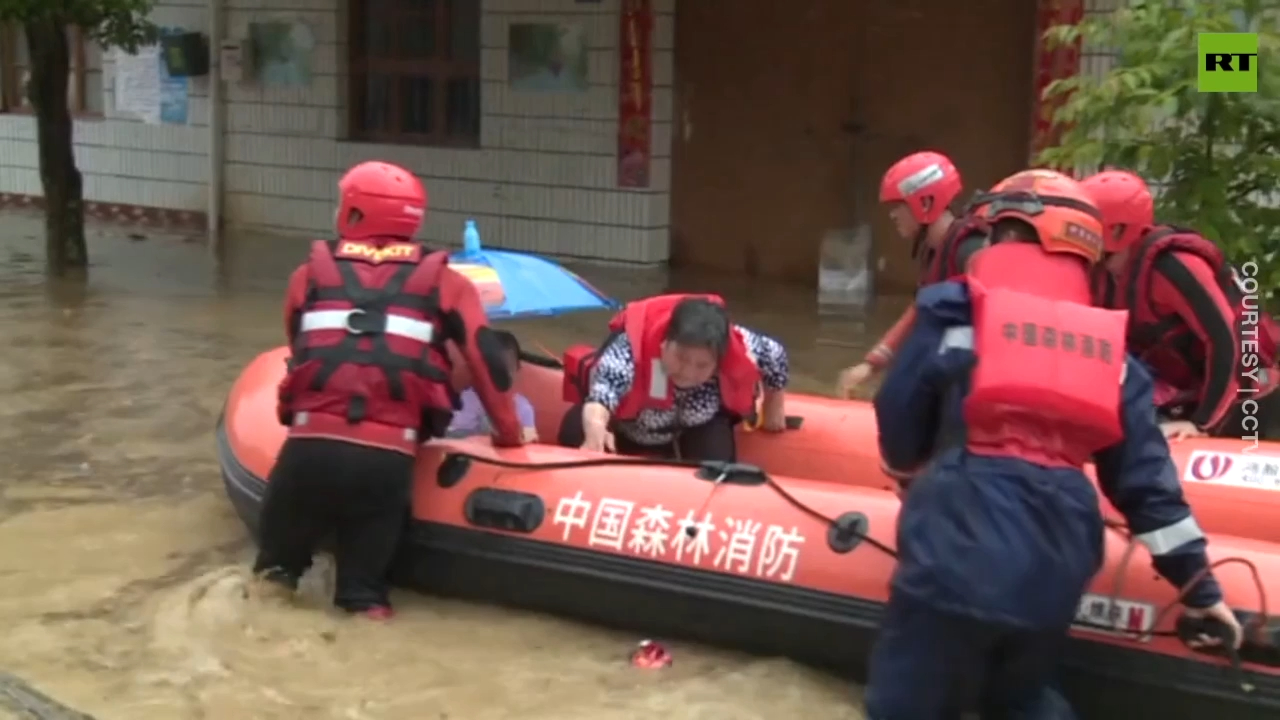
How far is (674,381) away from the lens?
16.7 feet

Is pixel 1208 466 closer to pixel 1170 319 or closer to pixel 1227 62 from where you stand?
pixel 1170 319

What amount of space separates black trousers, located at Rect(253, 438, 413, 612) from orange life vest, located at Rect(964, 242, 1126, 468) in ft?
6.71

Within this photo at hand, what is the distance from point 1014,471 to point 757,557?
49.0 inches

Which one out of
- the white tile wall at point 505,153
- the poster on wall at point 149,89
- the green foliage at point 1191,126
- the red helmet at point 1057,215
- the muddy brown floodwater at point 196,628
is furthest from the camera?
the poster on wall at point 149,89

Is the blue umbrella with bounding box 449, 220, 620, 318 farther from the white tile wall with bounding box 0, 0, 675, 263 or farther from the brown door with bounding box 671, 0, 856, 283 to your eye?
the white tile wall with bounding box 0, 0, 675, 263

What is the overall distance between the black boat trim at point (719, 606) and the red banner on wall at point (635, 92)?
7.25m

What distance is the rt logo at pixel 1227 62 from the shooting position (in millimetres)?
5859

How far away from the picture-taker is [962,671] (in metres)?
3.31

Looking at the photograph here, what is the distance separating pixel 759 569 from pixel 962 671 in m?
1.14

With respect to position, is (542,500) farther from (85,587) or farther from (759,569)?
(85,587)

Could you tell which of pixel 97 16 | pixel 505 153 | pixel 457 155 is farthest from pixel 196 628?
pixel 457 155

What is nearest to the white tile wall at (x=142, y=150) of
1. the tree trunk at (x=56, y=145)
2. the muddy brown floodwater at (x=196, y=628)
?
the tree trunk at (x=56, y=145)

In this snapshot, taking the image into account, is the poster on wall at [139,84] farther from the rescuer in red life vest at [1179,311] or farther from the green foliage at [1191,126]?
the rescuer in red life vest at [1179,311]

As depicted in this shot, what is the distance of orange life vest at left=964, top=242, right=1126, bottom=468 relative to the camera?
3.23 metres
